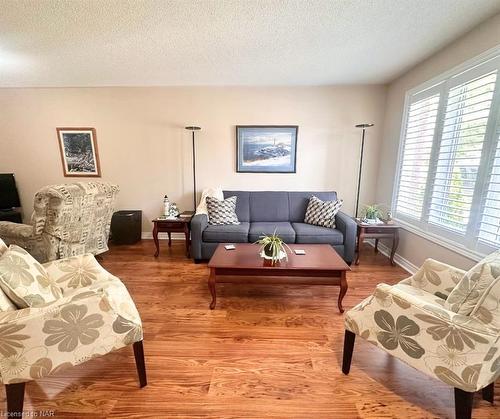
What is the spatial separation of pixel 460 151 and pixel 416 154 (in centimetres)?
64

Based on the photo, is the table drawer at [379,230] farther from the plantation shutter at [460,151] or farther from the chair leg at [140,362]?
the chair leg at [140,362]

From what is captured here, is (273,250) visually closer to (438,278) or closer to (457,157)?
(438,278)

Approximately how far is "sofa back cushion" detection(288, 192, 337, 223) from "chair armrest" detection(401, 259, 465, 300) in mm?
1951

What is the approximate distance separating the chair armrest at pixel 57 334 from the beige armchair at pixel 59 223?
5.24ft

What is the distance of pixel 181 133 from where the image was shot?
12.1 feet

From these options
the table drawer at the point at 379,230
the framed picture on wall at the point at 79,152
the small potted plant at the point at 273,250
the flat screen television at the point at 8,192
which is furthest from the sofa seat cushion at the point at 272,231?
the flat screen television at the point at 8,192

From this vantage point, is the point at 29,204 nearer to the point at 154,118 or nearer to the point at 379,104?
the point at 154,118

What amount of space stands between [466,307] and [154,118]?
13.5 feet

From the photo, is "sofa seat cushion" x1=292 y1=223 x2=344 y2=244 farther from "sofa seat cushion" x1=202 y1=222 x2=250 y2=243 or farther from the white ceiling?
the white ceiling

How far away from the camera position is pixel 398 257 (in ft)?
10.1

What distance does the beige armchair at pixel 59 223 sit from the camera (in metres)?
2.28

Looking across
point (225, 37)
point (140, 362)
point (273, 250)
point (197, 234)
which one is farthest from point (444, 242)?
point (225, 37)

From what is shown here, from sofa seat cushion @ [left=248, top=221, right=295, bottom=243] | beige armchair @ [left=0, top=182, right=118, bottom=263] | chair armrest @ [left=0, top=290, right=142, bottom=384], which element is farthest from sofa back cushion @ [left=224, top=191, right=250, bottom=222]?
chair armrest @ [left=0, top=290, right=142, bottom=384]

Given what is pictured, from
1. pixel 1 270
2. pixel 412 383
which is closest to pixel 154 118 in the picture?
pixel 1 270
